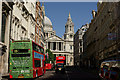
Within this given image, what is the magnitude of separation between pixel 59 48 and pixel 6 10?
360 feet

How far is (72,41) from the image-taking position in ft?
491

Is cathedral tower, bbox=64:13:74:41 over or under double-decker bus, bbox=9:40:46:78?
over

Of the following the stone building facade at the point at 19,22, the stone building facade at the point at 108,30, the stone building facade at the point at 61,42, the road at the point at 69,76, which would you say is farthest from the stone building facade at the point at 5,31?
the stone building facade at the point at 61,42

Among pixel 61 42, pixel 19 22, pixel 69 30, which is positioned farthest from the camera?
pixel 69 30

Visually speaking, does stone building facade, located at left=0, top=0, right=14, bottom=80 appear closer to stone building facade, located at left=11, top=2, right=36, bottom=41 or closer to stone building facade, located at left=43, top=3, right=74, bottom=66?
stone building facade, located at left=11, top=2, right=36, bottom=41

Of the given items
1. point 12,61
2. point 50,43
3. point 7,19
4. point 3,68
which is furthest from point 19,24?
point 50,43

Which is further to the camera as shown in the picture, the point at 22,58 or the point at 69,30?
the point at 69,30

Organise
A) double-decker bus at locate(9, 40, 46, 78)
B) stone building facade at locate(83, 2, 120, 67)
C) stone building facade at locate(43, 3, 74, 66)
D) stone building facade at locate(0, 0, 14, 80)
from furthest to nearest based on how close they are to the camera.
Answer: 1. stone building facade at locate(43, 3, 74, 66)
2. stone building facade at locate(83, 2, 120, 67)
3. stone building facade at locate(0, 0, 14, 80)
4. double-decker bus at locate(9, 40, 46, 78)

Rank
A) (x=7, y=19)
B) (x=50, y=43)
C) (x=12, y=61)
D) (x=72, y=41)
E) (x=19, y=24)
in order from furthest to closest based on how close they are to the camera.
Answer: (x=72, y=41)
(x=50, y=43)
(x=19, y=24)
(x=7, y=19)
(x=12, y=61)

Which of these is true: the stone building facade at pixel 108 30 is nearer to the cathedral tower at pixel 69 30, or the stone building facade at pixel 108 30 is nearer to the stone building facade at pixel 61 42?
the stone building facade at pixel 61 42

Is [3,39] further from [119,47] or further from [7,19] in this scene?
[119,47]

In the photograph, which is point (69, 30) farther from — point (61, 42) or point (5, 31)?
point (5, 31)

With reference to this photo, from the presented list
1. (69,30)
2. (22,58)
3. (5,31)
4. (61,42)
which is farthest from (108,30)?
(69,30)

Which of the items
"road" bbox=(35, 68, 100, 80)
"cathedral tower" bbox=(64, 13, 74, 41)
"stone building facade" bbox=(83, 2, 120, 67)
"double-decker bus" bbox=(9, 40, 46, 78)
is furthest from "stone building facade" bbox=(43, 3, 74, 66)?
"double-decker bus" bbox=(9, 40, 46, 78)
